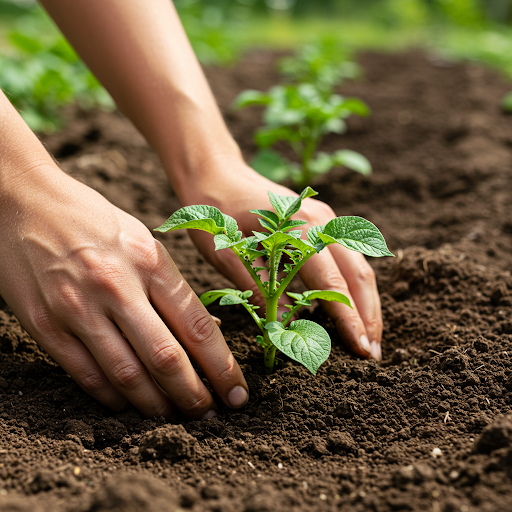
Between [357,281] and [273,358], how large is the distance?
1.42ft

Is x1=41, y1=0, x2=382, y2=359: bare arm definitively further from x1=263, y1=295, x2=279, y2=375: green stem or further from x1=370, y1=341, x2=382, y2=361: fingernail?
x1=263, y1=295, x2=279, y2=375: green stem

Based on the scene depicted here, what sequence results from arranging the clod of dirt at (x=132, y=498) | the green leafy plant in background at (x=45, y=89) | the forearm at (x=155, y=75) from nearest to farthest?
1. the clod of dirt at (x=132, y=498)
2. the forearm at (x=155, y=75)
3. the green leafy plant in background at (x=45, y=89)

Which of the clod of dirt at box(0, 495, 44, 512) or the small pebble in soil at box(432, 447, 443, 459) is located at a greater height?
the clod of dirt at box(0, 495, 44, 512)

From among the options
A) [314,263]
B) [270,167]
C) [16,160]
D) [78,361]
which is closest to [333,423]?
[314,263]

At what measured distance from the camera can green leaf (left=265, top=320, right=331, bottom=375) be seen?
1.35 metres

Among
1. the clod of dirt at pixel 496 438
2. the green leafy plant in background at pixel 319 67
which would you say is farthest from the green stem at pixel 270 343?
the green leafy plant in background at pixel 319 67

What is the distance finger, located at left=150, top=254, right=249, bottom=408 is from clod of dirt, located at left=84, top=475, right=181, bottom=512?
407mm

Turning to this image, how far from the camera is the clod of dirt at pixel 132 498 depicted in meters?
1.05

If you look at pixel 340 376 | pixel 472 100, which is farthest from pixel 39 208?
pixel 472 100

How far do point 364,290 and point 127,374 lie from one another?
0.87 m

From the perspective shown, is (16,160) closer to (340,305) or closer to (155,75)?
(155,75)

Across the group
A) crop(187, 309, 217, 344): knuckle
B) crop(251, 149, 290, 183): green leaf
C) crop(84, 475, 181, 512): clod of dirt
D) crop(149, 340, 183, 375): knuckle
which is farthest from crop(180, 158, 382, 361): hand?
crop(251, 149, 290, 183): green leaf

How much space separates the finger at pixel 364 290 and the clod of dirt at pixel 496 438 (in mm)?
546

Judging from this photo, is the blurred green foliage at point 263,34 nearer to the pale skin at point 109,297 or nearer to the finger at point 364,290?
the pale skin at point 109,297
